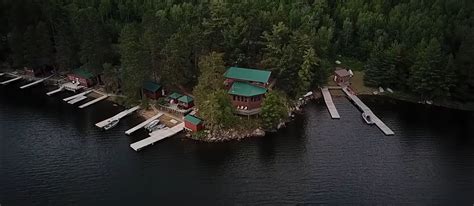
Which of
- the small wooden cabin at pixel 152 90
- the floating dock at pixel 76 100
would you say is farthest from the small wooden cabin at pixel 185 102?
the floating dock at pixel 76 100

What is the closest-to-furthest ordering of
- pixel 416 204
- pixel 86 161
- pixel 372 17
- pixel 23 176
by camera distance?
1. pixel 416 204
2. pixel 23 176
3. pixel 86 161
4. pixel 372 17

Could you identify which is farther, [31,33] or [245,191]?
[31,33]

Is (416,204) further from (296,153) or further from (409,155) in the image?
(296,153)

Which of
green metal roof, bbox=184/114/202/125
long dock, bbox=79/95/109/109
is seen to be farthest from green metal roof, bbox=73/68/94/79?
green metal roof, bbox=184/114/202/125

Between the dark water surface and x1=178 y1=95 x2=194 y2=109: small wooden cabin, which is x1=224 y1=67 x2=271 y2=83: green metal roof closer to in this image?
x1=178 y1=95 x2=194 y2=109: small wooden cabin

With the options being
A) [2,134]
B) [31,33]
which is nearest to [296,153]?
[2,134]

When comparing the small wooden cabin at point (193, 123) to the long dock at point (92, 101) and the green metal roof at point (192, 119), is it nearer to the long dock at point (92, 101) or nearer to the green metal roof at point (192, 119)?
the green metal roof at point (192, 119)
